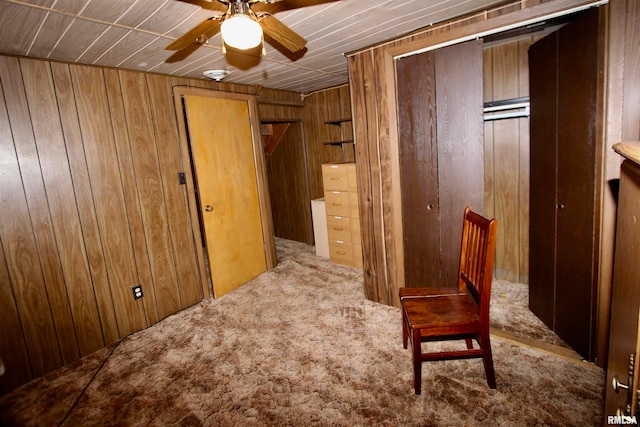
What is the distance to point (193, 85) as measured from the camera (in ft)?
10.2

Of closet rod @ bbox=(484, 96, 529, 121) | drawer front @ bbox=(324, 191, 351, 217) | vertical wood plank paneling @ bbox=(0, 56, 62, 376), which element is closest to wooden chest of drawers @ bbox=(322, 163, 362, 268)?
drawer front @ bbox=(324, 191, 351, 217)

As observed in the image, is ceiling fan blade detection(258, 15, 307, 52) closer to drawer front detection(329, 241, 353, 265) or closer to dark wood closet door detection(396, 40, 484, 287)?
dark wood closet door detection(396, 40, 484, 287)

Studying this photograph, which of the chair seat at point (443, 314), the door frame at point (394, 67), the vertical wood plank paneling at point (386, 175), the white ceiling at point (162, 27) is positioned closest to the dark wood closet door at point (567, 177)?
the door frame at point (394, 67)

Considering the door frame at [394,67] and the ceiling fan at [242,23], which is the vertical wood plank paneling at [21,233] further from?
the door frame at [394,67]

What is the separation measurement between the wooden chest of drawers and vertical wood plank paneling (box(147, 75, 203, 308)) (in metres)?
1.62

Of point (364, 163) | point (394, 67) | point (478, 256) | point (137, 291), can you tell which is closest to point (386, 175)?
point (364, 163)

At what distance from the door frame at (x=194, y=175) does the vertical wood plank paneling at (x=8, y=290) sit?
1200 mm

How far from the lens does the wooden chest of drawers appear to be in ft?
12.1

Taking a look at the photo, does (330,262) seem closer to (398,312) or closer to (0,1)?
(398,312)

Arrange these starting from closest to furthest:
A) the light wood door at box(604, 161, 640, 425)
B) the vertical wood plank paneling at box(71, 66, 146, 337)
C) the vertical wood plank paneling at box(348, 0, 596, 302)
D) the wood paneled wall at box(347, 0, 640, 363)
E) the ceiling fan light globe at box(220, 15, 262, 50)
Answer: the light wood door at box(604, 161, 640, 425)
the ceiling fan light globe at box(220, 15, 262, 50)
the wood paneled wall at box(347, 0, 640, 363)
the vertical wood plank paneling at box(348, 0, 596, 302)
the vertical wood plank paneling at box(71, 66, 146, 337)

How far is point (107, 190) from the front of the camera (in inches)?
101

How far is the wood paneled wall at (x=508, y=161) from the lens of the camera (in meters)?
2.75

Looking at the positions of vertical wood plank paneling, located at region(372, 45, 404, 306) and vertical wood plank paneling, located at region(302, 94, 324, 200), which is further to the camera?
vertical wood plank paneling, located at region(302, 94, 324, 200)

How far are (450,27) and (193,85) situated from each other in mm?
2305
